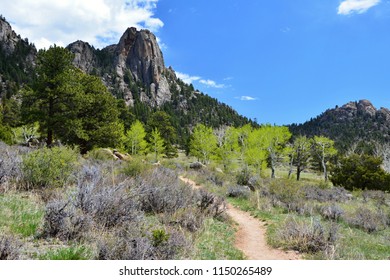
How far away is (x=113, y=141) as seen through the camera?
3019 centimetres

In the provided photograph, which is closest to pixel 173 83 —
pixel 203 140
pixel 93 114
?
pixel 203 140

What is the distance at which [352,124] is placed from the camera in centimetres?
14788

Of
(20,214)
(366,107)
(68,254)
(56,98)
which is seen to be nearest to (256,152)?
(56,98)

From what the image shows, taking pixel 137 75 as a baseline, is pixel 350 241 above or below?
below

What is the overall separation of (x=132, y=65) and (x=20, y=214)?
175607 mm

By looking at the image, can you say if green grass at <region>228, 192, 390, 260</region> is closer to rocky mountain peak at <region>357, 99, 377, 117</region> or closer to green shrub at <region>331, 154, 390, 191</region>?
green shrub at <region>331, 154, 390, 191</region>

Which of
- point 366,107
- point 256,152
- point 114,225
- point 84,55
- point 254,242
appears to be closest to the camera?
point 114,225

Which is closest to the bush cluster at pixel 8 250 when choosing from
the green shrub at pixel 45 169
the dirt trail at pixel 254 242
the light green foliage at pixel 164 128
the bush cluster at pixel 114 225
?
the bush cluster at pixel 114 225

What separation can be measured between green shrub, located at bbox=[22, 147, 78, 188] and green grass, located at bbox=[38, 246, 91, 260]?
4.57m

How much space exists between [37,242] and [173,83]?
171 metres

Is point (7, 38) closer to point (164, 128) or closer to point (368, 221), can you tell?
point (164, 128)

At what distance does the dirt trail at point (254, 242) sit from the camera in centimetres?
770

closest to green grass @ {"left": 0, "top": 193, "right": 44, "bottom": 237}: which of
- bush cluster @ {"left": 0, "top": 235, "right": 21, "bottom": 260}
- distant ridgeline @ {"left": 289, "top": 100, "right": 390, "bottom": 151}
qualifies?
bush cluster @ {"left": 0, "top": 235, "right": 21, "bottom": 260}

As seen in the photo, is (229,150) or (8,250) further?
(229,150)
